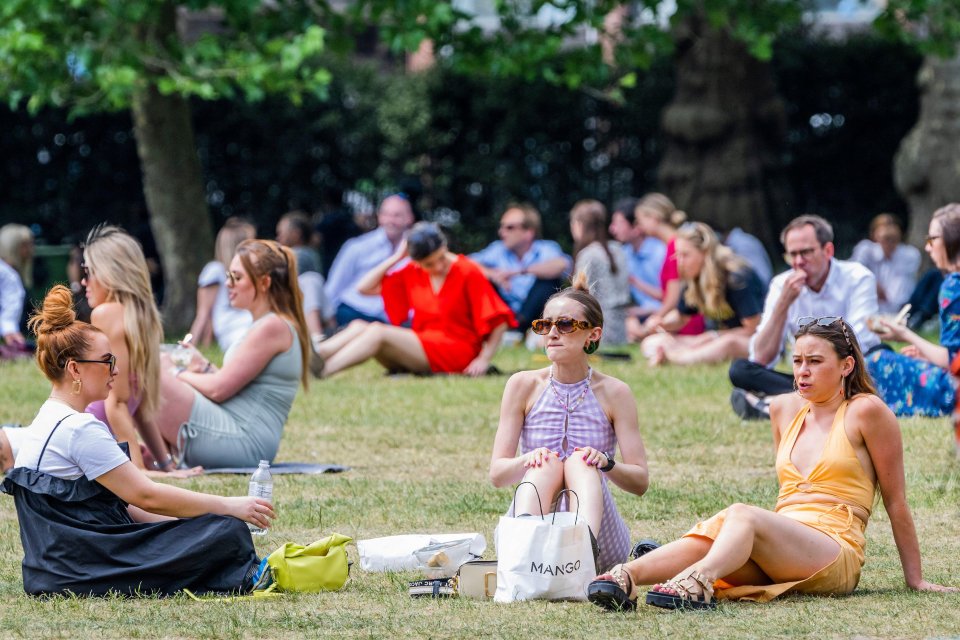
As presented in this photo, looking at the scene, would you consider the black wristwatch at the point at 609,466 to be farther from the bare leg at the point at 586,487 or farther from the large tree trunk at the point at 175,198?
the large tree trunk at the point at 175,198

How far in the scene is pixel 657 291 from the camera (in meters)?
16.7

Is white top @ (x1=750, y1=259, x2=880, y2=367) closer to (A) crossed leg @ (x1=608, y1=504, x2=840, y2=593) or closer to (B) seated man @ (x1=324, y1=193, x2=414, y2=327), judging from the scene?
(A) crossed leg @ (x1=608, y1=504, x2=840, y2=593)

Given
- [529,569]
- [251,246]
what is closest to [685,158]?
[251,246]

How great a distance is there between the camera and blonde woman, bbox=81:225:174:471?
8.13m

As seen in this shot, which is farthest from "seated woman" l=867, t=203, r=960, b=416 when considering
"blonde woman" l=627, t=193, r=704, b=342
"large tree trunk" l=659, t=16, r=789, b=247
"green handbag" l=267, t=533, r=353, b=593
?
"large tree trunk" l=659, t=16, r=789, b=247

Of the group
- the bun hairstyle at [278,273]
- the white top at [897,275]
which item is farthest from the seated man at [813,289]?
the white top at [897,275]

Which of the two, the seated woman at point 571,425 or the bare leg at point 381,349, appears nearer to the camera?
the seated woman at point 571,425

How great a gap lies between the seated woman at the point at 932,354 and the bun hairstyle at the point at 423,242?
368 centimetres

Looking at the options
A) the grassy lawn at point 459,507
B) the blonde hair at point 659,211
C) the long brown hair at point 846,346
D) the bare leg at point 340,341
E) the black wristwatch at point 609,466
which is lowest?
the grassy lawn at point 459,507

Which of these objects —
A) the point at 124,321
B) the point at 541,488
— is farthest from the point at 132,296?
the point at 541,488

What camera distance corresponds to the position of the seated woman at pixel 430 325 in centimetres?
1311

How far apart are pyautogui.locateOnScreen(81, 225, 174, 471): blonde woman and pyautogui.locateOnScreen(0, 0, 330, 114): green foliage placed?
7.99 meters

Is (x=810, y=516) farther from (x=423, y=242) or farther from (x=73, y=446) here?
(x=423, y=242)

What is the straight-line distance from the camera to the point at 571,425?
6.38m
